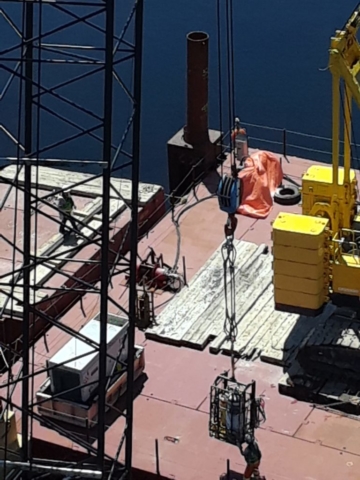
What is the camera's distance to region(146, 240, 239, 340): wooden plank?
2580 centimetres

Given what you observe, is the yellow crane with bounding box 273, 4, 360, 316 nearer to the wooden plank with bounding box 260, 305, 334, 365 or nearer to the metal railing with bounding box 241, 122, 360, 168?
the wooden plank with bounding box 260, 305, 334, 365

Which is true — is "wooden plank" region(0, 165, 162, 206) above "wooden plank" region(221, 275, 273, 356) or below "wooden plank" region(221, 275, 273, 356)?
above

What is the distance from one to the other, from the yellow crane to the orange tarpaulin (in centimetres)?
643

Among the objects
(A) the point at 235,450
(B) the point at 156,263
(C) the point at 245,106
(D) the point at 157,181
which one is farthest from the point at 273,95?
(A) the point at 235,450

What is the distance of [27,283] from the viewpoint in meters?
18.9

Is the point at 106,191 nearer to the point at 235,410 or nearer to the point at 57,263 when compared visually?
the point at 235,410

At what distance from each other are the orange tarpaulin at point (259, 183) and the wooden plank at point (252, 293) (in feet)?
9.24

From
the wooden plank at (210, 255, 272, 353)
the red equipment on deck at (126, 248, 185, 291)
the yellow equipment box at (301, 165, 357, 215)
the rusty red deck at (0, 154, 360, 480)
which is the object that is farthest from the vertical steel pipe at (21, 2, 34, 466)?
the red equipment on deck at (126, 248, 185, 291)

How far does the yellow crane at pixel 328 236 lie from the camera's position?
22.8 m

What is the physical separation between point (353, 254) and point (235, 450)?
210 inches

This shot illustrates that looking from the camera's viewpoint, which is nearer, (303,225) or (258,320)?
(303,225)

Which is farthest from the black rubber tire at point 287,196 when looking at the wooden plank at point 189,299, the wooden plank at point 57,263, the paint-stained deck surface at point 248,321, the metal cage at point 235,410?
the metal cage at point 235,410

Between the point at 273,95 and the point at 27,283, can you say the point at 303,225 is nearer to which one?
the point at 27,283

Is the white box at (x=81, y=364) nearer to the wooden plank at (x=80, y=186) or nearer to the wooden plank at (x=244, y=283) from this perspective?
the wooden plank at (x=244, y=283)
